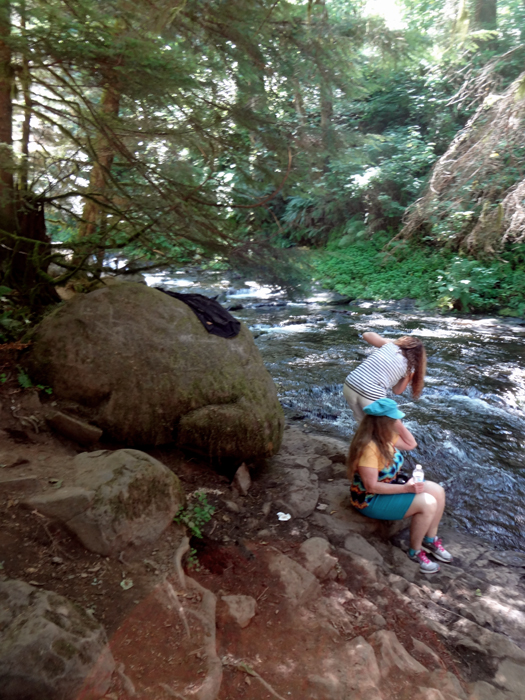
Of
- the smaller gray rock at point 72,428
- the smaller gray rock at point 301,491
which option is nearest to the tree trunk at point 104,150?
the smaller gray rock at point 72,428

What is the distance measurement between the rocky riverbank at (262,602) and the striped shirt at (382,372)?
4.26ft

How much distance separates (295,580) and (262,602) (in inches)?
11.9

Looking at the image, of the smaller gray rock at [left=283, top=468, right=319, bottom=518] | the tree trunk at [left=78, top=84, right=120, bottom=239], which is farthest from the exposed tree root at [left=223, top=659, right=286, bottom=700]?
the tree trunk at [left=78, top=84, right=120, bottom=239]

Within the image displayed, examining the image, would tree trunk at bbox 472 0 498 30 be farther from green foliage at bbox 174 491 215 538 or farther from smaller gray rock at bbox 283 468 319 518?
green foliage at bbox 174 491 215 538

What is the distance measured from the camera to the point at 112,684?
82.4 inches

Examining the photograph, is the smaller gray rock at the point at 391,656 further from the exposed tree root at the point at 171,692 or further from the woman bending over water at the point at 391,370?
the woman bending over water at the point at 391,370

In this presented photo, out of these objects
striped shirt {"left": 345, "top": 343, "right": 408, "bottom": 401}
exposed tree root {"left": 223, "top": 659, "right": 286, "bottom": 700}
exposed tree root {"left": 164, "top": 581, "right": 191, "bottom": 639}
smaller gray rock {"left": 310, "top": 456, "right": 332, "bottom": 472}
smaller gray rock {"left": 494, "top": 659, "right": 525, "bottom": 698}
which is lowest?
smaller gray rock {"left": 494, "top": 659, "right": 525, "bottom": 698}

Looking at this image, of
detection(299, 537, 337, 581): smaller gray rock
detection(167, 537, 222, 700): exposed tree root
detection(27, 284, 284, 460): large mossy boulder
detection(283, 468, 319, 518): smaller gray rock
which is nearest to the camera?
detection(167, 537, 222, 700): exposed tree root

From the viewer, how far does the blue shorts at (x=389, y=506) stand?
13.1 feet

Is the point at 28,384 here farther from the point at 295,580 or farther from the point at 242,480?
the point at 295,580

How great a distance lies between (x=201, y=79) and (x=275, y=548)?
221 inches

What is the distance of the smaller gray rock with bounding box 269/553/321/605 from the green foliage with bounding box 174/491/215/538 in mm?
600

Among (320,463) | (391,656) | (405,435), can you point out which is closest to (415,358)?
(405,435)

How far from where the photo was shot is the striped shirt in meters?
4.82
